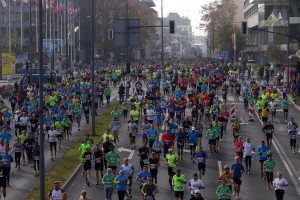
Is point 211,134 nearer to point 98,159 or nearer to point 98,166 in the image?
point 98,166

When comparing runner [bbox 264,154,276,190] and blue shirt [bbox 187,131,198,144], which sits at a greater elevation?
blue shirt [bbox 187,131,198,144]

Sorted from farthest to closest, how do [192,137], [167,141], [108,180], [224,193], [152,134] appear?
[152,134] < [192,137] < [167,141] < [108,180] < [224,193]

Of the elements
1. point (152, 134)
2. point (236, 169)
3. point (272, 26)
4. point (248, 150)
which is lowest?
point (236, 169)

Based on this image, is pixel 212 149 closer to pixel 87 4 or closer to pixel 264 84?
pixel 264 84

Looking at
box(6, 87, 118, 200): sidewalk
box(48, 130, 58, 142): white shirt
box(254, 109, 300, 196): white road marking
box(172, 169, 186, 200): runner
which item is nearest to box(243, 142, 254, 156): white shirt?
box(254, 109, 300, 196): white road marking

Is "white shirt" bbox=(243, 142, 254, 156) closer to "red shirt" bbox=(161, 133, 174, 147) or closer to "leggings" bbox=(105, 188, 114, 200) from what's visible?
"red shirt" bbox=(161, 133, 174, 147)

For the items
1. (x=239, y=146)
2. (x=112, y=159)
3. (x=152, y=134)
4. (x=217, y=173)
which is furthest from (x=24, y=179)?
(x=239, y=146)

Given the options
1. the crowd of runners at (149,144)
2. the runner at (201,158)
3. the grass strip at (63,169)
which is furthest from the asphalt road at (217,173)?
the runner at (201,158)

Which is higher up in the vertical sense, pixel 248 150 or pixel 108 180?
pixel 248 150

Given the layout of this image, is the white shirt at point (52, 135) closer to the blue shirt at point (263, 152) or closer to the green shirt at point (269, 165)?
the blue shirt at point (263, 152)

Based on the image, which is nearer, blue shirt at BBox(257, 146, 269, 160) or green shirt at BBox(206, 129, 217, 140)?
blue shirt at BBox(257, 146, 269, 160)

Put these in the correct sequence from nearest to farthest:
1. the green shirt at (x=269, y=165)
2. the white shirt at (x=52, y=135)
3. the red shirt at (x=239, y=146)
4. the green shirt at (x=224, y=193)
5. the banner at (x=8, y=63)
Answer: the green shirt at (x=224, y=193), the green shirt at (x=269, y=165), the red shirt at (x=239, y=146), the white shirt at (x=52, y=135), the banner at (x=8, y=63)

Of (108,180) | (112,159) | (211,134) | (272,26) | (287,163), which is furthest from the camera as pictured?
(272,26)

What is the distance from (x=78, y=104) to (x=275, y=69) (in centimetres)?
5045
